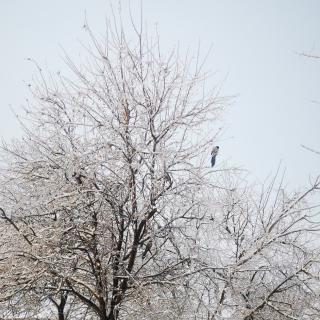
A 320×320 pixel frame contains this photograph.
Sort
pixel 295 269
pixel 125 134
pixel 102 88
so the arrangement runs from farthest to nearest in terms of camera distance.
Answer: pixel 295 269
pixel 102 88
pixel 125 134

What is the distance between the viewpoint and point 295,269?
6.60 metres

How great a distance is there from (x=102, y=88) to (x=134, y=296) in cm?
348

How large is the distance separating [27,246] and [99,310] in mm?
1452

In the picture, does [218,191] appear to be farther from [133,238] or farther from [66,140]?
[66,140]

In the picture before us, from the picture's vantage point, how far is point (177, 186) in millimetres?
5301

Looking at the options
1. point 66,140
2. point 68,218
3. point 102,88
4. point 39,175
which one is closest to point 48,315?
point 68,218

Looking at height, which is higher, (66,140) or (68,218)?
(66,140)

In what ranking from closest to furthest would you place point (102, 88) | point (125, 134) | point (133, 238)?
1. point (125, 134)
2. point (133, 238)
3. point (102, 88)

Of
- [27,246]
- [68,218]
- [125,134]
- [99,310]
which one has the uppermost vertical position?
[125,134]

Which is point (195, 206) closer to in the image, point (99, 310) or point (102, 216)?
point (102, 216)

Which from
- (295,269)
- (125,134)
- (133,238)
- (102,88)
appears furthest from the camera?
(295,269)

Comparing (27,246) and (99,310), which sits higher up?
(27,246)

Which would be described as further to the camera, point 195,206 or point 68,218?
point 195,206

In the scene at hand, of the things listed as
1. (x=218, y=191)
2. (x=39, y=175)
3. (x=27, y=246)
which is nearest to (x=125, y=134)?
(x=39, y=175)
